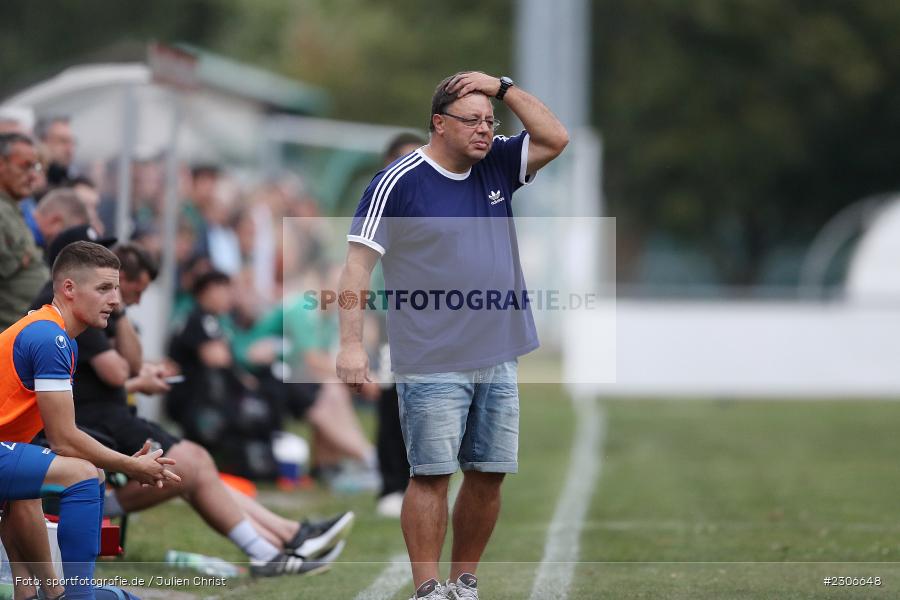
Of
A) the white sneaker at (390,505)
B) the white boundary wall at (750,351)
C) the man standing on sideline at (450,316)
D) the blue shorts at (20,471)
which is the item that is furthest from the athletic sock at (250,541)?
the white boundary wall at (750,351)

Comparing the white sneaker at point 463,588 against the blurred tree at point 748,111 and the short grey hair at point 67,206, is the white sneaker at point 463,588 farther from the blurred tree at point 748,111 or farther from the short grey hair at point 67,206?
the blurred tree at point 748,111

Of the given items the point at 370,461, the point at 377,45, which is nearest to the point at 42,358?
the point at 370,461

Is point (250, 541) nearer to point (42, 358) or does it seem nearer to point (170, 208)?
point (42, 358)

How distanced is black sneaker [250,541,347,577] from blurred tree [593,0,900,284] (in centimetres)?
3565

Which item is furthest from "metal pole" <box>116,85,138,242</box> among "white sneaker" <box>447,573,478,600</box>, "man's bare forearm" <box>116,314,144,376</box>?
"white sneaker" <box>447,573,478,600</box>

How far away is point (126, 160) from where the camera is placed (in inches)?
394

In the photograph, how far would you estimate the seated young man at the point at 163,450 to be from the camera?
6.96m

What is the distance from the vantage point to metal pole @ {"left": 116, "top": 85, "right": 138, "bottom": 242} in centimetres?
966

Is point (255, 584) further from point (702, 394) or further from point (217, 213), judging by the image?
point (702, 394)

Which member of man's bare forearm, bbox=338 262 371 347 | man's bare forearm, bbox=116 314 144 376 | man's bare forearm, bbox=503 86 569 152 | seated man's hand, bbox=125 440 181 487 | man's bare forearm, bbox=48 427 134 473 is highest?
man's bare forearm, bbox=503 86 569 152

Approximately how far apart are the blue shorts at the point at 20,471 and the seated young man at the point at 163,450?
1.33 metres

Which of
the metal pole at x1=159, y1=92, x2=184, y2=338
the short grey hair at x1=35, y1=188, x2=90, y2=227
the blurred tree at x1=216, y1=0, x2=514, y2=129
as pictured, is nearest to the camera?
the short grey hair at x1=35, y1=188, x2=90, y2=227

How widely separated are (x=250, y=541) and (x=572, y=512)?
3070 mm

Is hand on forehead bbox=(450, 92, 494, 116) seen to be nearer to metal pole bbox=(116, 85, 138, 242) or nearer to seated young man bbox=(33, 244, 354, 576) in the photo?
seated young man bbox=(33, 244, 354, 576)
